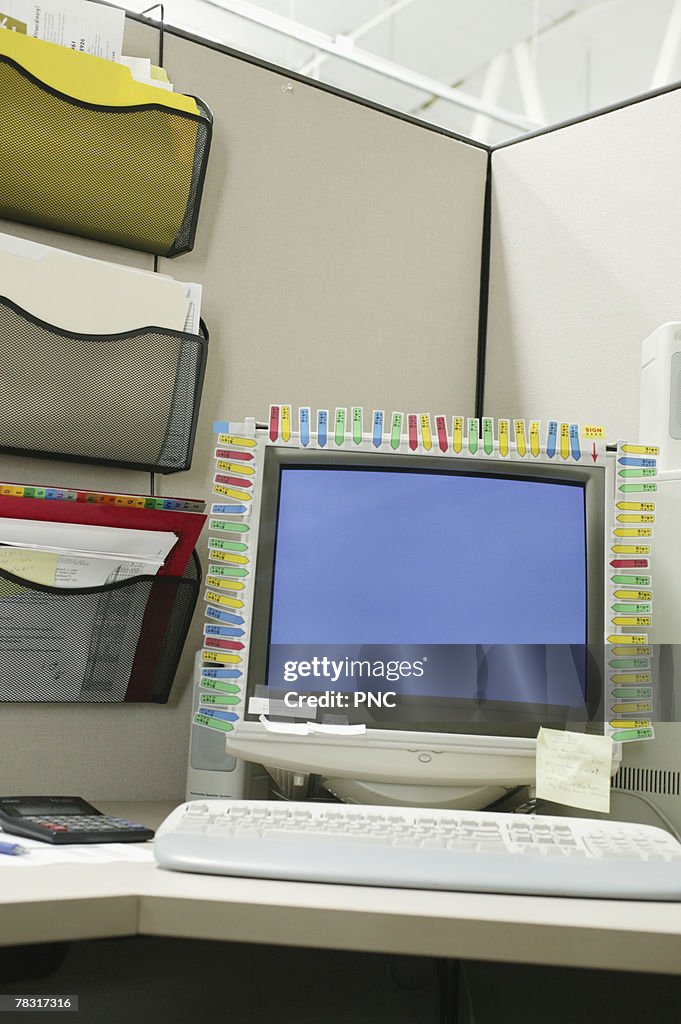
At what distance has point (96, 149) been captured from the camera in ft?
3.58

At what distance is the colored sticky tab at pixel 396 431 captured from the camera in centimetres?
102

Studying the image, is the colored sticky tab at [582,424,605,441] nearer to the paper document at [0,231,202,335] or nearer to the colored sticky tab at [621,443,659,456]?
the colored sticky tab at [621,443,659,456]

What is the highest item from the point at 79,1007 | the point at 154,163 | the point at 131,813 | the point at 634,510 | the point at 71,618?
the point at 154,163

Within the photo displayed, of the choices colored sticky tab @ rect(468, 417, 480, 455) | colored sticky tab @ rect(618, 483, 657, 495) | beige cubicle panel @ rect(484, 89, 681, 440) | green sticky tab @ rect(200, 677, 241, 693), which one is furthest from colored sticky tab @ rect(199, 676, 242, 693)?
beige cubicle panel @ rect(484, 89, 681, 440)

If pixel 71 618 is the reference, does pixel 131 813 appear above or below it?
below

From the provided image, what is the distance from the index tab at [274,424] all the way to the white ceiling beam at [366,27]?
383 cm

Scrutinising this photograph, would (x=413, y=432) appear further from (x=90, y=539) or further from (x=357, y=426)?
(x=90, y=539)

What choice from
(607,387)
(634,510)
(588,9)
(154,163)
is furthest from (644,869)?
(588,9)

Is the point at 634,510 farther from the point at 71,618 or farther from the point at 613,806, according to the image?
the point at 71,618

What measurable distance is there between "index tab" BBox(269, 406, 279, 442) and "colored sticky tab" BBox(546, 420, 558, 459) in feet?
0.98

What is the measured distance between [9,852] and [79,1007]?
1.16ft

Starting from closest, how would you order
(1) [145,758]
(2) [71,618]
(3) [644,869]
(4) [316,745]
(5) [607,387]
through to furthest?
(3) [644,869]
(4) [316,745]
(2) [71,618]
(1) [145,758]
(5) [607,387]

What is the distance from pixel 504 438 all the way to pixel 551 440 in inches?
2.1

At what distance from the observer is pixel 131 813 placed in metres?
1.02
